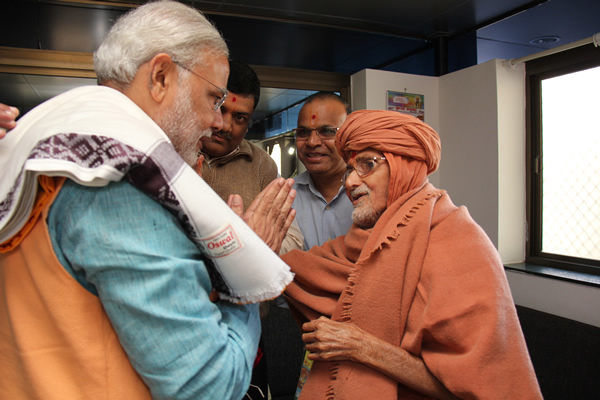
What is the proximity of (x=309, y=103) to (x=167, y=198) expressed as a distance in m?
1.57

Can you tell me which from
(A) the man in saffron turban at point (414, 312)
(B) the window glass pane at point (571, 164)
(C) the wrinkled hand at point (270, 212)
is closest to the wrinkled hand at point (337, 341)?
(A) the man in saffron turban at point (414, 312)

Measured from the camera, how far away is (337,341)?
4.27 ft

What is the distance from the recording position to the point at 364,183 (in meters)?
1.63

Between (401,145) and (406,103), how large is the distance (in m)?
2.38

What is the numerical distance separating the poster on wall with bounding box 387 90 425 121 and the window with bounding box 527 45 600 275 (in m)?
0.84

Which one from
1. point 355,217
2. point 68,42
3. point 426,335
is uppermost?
point 68,42

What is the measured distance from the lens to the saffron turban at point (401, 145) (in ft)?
5.18

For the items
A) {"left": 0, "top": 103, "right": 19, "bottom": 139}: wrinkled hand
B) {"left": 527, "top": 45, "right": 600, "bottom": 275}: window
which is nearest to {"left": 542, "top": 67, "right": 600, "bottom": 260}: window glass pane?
{"left": 527, "top": 45, "right": 600, "bottom": 275}: window

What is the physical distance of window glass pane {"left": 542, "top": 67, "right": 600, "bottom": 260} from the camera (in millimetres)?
3176

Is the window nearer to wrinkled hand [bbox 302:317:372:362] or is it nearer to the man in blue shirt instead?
the man in blue shirt

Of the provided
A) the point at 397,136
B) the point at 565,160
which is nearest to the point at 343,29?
the point at 565,160

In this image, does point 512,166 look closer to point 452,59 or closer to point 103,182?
point 452,59

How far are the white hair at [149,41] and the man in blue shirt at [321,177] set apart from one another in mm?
1177

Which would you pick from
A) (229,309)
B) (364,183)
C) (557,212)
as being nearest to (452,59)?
(557,212)
